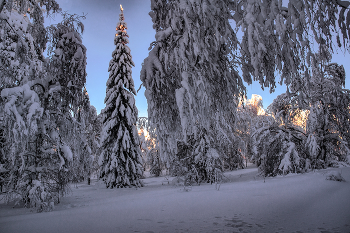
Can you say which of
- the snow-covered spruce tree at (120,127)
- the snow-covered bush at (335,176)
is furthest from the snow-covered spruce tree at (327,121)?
the snow-covered spruce tree at (120,127)

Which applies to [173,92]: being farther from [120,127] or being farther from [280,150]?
[120,127]

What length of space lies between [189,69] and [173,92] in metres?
0.89

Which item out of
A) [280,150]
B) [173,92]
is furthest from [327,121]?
[173,92]

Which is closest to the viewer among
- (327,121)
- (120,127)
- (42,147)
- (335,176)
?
(335,176)

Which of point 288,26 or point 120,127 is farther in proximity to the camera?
point 120,127

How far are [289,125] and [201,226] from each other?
10310mm

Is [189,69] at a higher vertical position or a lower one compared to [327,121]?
higher

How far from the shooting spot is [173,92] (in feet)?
12.2

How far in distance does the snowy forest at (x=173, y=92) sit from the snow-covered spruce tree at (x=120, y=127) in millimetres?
71

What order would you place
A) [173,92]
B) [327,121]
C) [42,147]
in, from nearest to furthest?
[173,92] → [42,147] → [327,121]

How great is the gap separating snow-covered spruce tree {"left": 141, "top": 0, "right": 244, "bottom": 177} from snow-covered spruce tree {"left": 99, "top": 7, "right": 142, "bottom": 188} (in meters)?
9.09

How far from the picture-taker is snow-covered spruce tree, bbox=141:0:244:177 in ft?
8.87

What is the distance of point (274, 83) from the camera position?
301cm

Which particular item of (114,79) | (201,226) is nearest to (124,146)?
(114,79)
